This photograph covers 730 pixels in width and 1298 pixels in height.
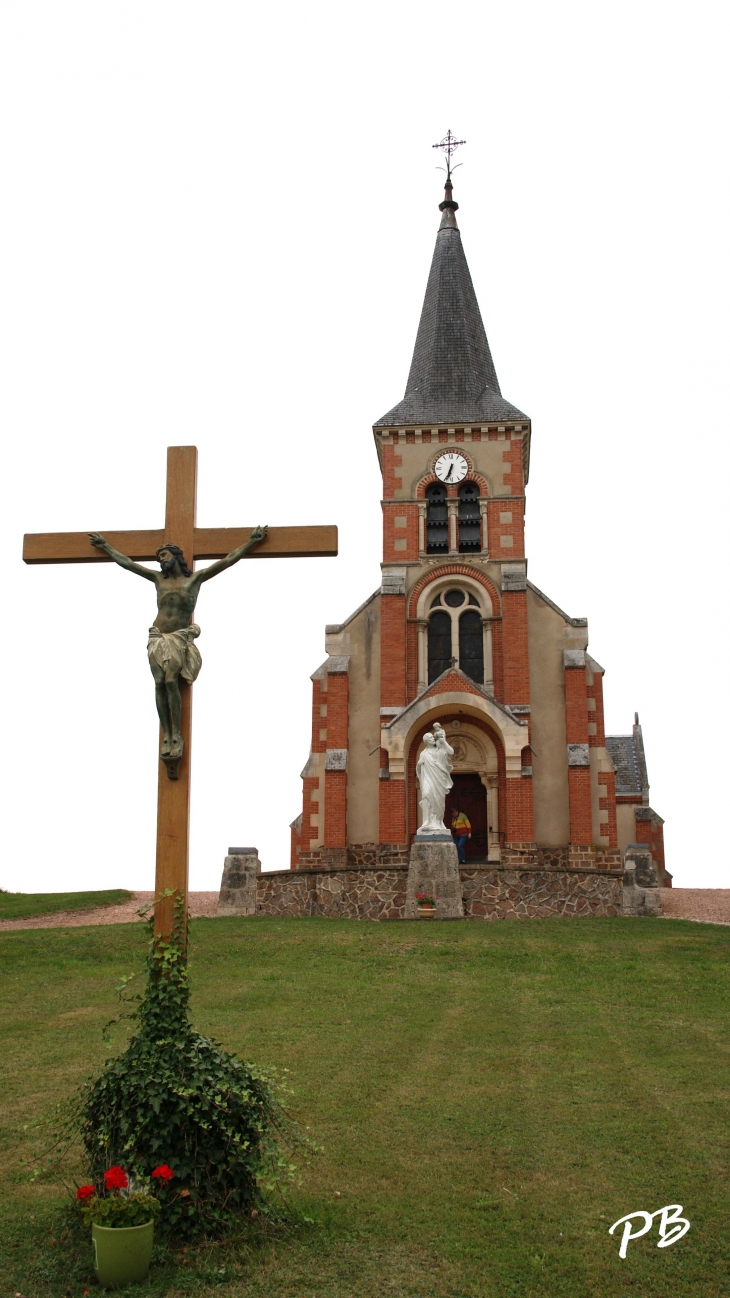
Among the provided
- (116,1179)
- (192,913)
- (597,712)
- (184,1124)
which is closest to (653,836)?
(597,712)

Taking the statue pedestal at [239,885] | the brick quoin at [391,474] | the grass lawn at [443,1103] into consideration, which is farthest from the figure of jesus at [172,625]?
the brick quoin at [391,474]

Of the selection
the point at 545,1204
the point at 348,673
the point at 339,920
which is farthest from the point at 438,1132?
the point at 348,673

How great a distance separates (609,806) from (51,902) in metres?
13.1

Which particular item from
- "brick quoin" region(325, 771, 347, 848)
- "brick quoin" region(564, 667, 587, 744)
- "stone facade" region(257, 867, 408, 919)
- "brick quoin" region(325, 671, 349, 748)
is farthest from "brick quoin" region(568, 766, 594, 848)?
"stone facade" region(257, 867, 408, 919)

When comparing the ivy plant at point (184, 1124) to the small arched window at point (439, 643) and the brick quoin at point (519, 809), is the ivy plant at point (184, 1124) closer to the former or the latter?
the brick quoin at point (519, 809)

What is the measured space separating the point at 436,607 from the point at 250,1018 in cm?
1780

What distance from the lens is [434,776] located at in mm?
20922

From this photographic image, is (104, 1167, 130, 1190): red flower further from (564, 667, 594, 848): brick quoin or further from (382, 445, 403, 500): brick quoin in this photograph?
(382, 445, 403, 500): brick quoin

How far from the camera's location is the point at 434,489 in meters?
28.6

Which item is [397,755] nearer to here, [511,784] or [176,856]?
[511,784]

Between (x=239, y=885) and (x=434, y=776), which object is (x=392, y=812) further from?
(x=239, y=885)

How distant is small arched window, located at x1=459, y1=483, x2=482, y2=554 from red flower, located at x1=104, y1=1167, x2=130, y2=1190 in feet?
77.0

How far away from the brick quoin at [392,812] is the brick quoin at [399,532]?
19.4 feet

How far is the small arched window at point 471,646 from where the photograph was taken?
90.2ft
